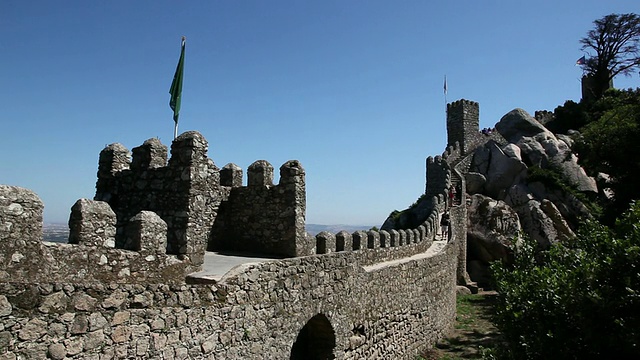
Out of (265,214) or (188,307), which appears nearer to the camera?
(188,307)

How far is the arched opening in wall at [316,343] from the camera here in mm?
9688

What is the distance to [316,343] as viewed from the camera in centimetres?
984

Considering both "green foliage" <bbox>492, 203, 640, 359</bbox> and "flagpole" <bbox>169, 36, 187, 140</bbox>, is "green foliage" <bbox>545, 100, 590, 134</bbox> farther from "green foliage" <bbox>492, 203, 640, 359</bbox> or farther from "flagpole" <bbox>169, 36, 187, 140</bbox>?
"flagpole" <bbox>169, 36, 187, 140</bbox>

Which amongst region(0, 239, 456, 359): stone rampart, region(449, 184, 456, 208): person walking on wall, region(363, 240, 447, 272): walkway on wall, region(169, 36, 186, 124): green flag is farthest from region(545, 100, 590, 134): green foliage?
region(169, 36, 186, 124): green flag

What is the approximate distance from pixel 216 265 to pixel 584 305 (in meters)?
5.51

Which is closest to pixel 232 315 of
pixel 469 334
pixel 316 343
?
pixel 316 343

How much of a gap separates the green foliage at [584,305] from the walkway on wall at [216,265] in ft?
14.3

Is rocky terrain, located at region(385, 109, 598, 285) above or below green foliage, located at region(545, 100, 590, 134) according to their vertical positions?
below

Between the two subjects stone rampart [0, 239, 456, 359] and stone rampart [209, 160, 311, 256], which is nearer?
stone rampart [0, 239, 456, 359]

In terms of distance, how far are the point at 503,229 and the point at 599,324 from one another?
23.0 meters

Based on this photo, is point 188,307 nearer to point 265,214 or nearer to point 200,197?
point 200,197

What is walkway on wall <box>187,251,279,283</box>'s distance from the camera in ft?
21.9

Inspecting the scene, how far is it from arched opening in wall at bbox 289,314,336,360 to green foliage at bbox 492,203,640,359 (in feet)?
11.0


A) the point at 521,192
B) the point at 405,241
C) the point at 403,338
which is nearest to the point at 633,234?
the point at 403,338
